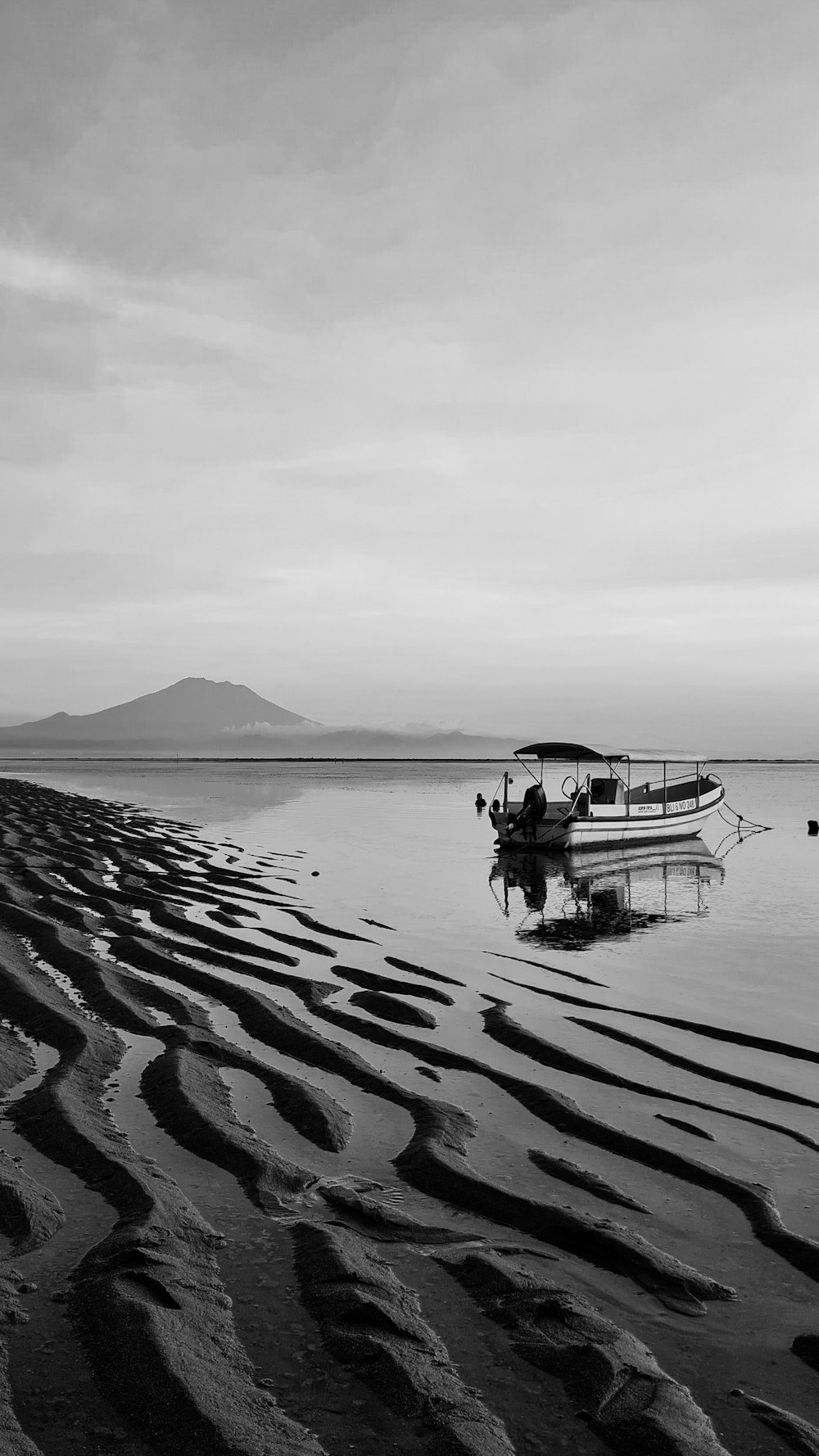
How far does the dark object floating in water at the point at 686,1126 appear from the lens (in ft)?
23.2

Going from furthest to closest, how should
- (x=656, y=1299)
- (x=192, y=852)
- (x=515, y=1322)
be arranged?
(x=192, y=852)
(x=656, y=1299)
(x=515, y=1322)

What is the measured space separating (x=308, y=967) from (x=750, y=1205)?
24.8 ft

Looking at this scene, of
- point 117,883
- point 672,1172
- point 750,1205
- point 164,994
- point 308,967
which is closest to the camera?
point 750,1205

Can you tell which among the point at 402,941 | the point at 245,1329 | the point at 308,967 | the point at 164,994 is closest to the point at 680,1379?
the point at 245,1329

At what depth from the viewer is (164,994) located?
405 inches

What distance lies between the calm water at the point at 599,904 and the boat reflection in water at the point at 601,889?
73mm

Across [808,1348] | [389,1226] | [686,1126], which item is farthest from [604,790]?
[808,1348]

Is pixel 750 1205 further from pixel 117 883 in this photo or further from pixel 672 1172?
pixel 117 883

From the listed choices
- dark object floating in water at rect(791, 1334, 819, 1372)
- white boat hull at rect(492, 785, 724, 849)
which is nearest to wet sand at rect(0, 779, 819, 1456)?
dark object floating in water at rect(791, 1334, 819, 1372)

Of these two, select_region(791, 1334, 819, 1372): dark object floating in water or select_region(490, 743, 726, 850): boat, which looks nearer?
select_region(791, 1334, 819, 1372): dark object floating in water

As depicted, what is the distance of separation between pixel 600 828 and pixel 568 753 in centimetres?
411

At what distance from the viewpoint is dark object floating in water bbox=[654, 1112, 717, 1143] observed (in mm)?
7070

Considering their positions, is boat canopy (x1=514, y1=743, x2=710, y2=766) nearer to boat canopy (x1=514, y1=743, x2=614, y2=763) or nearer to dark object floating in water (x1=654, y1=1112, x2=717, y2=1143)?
boat canopy (x1=514, y1=743, x2=614, y2=763)

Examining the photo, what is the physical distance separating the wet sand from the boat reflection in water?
287 inches
